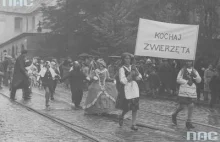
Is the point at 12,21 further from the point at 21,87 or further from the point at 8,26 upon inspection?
the point at 21,87

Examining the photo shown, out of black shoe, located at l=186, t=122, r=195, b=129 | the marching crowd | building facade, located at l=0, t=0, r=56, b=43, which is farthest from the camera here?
building facade, located at l=0, t=0, r=56, b=43

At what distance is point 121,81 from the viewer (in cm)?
1066

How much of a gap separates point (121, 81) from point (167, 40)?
396 centimetres

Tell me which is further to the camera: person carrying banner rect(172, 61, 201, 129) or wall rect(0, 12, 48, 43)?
wall rect(0, 12, 48, 43)

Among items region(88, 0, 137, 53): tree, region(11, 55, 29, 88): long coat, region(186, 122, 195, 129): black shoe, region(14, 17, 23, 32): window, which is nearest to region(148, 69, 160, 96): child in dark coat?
region(11, 55, 29, 88): long coat

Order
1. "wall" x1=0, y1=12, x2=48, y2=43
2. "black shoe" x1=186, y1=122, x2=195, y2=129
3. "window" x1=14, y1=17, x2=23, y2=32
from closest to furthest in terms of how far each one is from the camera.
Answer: "black shoe" x1=186, y1=122, x2=195, y2=129
"wall" x1=0, y1=12, x2=48, y2=43
"window" x1=14, y1=17, x2=23, y2=32

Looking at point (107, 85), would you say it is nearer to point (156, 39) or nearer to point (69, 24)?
point (156, 39)

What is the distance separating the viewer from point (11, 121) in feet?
38.5

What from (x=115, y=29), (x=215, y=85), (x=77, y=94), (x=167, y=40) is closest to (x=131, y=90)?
(x=167, y=40)

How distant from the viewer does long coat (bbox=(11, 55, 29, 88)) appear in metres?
17.9

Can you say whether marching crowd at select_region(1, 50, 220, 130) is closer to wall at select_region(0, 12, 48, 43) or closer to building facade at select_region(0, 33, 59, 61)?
building facade at select_region(0, 33, 59, 61)

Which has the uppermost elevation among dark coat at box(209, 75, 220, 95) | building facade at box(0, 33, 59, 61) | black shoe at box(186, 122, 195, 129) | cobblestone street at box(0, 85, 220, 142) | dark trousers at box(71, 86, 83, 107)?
building facade at box(0, 33, 59, 61)

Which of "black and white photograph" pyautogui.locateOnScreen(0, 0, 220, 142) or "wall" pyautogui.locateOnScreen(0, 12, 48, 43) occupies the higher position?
"wall" pyautogui.locateOnScreen(0, 12, 48, 43)

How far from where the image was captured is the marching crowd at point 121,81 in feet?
35.9
